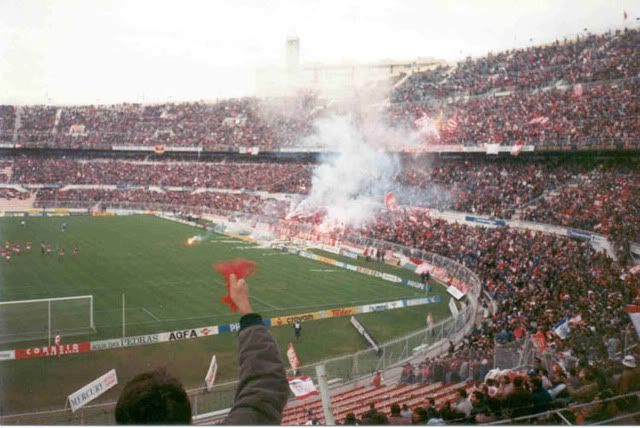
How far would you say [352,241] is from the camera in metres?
14.5

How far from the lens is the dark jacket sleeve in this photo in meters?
1.52

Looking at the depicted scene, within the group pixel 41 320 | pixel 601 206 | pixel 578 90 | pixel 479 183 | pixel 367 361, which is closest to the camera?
pixel 367 361

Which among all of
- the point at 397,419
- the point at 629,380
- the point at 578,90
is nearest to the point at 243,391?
the point at 397,419

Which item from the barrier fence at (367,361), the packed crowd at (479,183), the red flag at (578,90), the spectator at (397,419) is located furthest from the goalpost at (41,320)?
the red flag at (578,90)

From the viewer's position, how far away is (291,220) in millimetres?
15562

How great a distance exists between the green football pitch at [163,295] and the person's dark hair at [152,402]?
13.9 ft

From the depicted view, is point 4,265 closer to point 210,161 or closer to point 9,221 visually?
point 9,221

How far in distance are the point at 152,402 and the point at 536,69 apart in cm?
→ 1851

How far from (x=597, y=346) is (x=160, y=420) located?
4915 mm

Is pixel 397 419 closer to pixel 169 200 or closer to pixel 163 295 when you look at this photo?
pixel 163 295

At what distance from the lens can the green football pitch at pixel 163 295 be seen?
6984mm

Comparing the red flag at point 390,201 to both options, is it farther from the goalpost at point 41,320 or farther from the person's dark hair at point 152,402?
the person's dark hair at point 152,402

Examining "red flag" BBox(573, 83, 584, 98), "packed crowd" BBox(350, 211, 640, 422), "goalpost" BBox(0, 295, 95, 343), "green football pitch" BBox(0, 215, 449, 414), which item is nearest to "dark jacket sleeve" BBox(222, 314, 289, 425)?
"packed crowd" BBox(350, 211, 640, 422)

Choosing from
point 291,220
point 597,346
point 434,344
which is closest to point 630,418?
point 597,346
